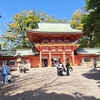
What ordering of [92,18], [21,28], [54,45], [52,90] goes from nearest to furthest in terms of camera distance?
[52,90]
[92,18]
[54,45]
[21,28]

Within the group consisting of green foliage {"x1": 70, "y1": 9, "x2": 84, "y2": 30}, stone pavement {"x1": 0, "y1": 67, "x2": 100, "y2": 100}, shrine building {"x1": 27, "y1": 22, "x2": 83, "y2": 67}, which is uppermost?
green foliage {"x1": 70, "y1": 9, "x2": 84, "y2": 30}

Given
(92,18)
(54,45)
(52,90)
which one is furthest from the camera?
(54,45)

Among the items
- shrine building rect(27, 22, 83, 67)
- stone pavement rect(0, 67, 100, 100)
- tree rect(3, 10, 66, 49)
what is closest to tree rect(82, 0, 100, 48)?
stone pavement rect(0, 67, 100, 100)

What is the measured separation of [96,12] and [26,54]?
941 inches

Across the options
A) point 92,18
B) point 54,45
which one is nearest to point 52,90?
point 92,18

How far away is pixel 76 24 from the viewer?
46688 millimetres

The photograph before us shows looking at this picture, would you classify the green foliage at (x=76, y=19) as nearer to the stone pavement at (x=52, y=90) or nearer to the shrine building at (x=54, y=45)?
the shrine building at (x=54, y=45)

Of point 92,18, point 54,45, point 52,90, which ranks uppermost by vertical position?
point 92,18

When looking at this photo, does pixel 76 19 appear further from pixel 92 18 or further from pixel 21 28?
pixel 92 18

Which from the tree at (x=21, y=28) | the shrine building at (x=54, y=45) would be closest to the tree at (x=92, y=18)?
the shrine building at (x=54, y=45)

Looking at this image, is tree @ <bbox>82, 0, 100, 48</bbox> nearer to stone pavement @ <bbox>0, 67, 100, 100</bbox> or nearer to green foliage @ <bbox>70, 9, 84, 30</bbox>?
stone pavement @ <bbox>0, 67, 100, 100</bbox>

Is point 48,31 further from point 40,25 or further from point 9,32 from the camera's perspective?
point 9,32

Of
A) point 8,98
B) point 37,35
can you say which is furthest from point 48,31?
point 8,98

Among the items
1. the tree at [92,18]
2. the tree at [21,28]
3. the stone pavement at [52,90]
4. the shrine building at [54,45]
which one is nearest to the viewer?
the stone pavement at [52,90]
